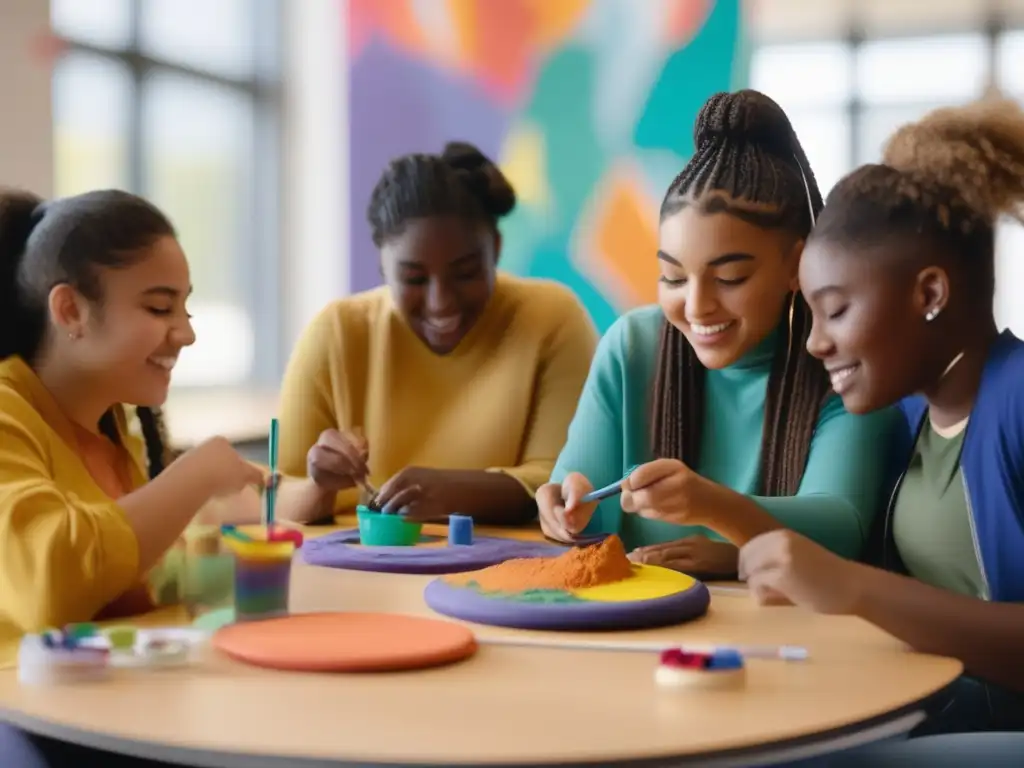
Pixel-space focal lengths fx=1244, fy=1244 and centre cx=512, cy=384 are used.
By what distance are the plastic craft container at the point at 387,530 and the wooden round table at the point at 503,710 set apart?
487 millimetres

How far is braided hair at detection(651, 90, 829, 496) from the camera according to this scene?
1.52 metres

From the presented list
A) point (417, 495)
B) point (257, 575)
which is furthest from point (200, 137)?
point (257, 575)

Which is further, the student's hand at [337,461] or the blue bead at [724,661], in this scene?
the student's hand at [337,461]

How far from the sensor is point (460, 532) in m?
1.60

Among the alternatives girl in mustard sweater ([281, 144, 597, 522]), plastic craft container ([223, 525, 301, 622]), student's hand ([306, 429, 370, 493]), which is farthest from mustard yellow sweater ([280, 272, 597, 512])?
plastic craft container ([223, 525, 301, 622])

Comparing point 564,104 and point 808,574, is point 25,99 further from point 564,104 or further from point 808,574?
point 808,574

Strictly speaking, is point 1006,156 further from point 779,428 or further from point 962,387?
point 779,428

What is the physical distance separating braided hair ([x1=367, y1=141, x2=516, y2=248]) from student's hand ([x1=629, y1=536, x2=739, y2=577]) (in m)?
0.83

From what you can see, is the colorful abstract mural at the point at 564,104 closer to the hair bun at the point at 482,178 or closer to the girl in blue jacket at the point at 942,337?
the hair bun at the point at 482,178

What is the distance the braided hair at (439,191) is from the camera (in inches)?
82.5

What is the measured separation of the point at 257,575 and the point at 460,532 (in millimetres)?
454

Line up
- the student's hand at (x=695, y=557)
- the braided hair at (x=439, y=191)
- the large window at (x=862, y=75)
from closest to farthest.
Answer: the student's hand at (x=695, y=557), the braided hair at (x=439, y=191), the large window at (x=862, y=75)

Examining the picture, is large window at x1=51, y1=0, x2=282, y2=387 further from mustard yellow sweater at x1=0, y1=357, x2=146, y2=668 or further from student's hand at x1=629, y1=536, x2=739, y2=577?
student's hand at x1=629, y1=536, x2=739, y2=577

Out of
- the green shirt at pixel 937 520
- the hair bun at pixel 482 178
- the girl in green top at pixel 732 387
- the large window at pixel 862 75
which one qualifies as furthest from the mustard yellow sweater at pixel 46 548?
the large window at pixel 862 75
